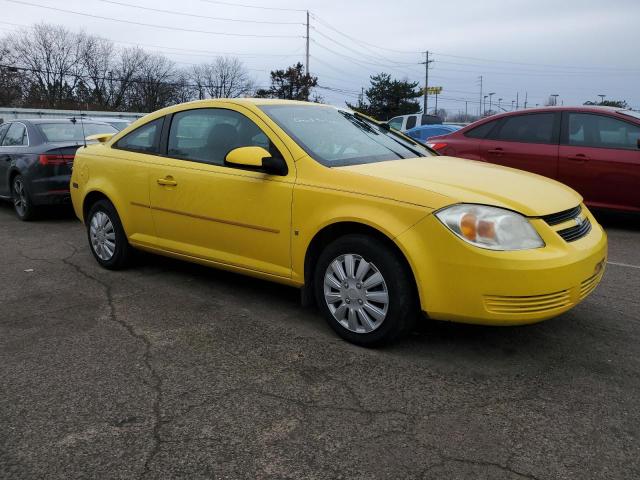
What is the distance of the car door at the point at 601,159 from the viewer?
6.81 meters

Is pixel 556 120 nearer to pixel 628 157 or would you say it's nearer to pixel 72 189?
pixel 628 157

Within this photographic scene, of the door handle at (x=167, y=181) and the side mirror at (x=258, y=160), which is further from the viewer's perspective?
the door handle at (x=167, y=181)

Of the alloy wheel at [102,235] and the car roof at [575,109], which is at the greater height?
the car roof at [575,109]

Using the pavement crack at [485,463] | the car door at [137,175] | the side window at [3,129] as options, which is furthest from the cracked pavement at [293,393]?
the side window at [3,129]

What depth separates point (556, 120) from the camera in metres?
7.36

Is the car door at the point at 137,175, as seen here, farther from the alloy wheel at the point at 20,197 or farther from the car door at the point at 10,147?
the car door at the point at 10,147

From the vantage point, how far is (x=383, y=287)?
10.8 feet

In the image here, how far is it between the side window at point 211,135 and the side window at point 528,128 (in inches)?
186

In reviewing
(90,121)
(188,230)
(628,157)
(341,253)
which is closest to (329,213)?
(341,253)

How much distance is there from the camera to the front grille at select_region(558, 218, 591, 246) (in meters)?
3.27

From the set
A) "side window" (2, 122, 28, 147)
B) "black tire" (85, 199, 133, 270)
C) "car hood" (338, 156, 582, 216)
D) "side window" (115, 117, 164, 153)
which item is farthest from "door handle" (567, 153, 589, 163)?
"side window" (2, 122, 28, 147)

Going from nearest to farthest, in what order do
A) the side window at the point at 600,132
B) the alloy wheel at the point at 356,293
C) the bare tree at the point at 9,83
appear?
the alloy wheel at the point at 356,293, the side window at the point at 600,132, the bare tree at the point at 9,83

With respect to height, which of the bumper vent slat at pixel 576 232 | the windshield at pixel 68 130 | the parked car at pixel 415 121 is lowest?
the bumper vent slat at pixel 576 232

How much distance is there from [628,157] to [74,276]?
621 cm
